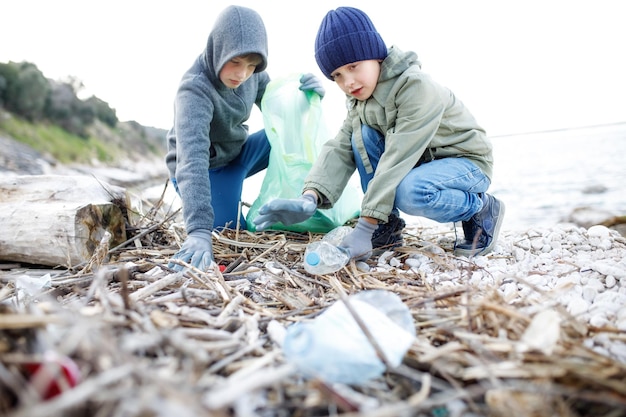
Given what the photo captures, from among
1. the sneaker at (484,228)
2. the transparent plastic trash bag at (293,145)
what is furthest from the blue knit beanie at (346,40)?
the sneaker at (484,228)

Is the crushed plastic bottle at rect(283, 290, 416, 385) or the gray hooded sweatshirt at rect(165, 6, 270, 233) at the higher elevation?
the gray hooded sweatshirt at rect(165, 6, 270, 233)

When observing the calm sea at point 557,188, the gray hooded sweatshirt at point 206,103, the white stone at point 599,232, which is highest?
the gray hooded sweatshirt at point 206,103

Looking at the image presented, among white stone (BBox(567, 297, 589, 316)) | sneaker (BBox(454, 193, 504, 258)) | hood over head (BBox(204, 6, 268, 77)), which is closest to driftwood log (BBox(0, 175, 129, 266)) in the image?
hood over head (BBox(204, 6, 268, 77))

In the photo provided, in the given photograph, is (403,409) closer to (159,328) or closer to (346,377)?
(346,377)

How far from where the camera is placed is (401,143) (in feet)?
6.69

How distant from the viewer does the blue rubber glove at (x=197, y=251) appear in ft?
6.49

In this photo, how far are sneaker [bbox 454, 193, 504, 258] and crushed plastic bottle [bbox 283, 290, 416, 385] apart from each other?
127 cm

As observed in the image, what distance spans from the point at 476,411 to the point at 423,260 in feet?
4.12

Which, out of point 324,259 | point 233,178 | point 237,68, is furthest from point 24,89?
point 324,259

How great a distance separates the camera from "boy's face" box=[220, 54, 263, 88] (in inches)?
91.6

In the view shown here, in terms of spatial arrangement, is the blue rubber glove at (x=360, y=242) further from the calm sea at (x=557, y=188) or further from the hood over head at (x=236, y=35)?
the calm sea at (x=557, y=188)

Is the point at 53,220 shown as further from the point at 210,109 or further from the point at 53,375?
the point at 53,375

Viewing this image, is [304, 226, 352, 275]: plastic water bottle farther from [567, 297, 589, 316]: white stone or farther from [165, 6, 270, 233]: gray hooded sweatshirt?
[567, 297, 589, 316]: white stone

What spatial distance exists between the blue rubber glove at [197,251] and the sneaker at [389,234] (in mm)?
883
